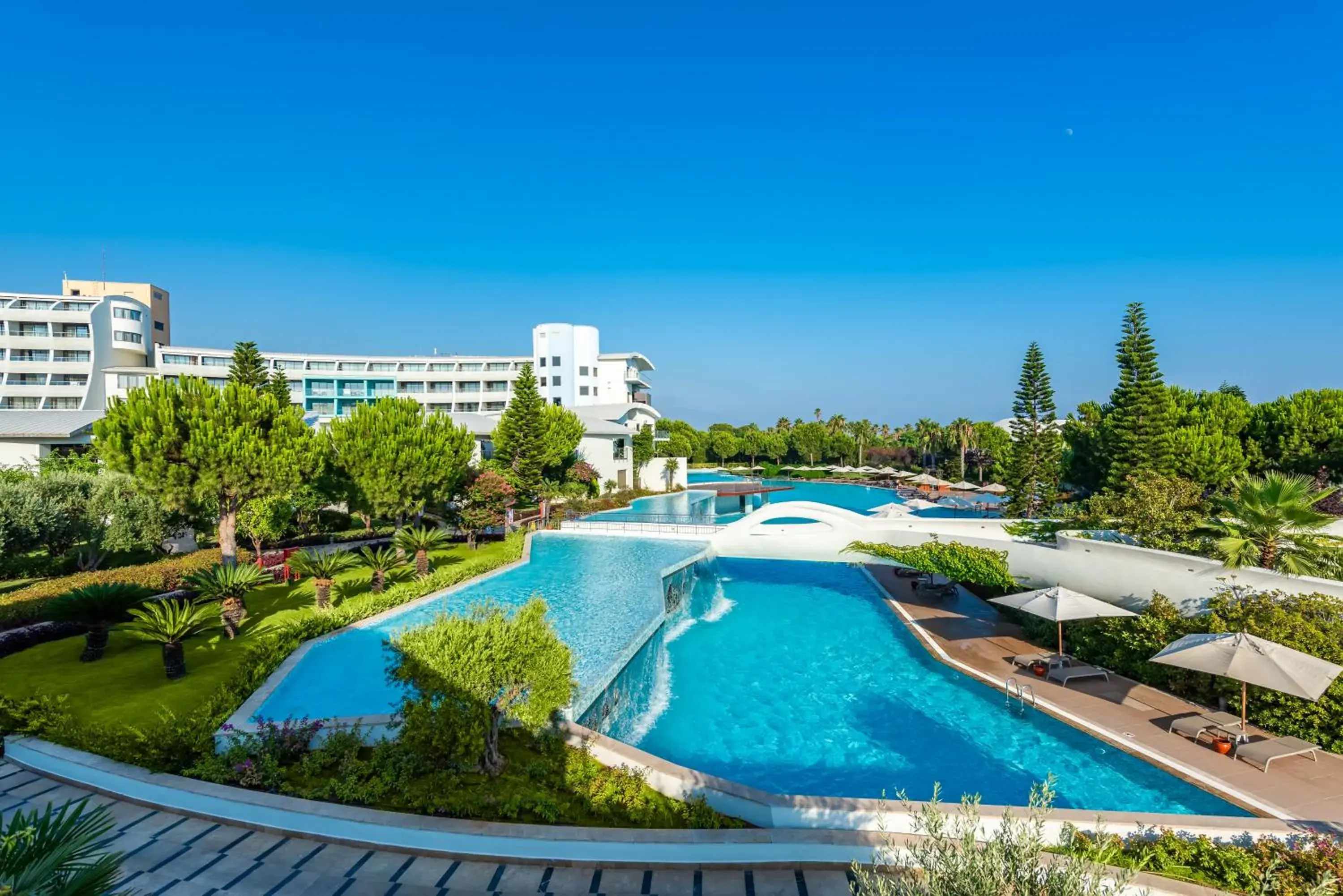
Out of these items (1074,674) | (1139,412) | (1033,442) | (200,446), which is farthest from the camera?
(1033,442)

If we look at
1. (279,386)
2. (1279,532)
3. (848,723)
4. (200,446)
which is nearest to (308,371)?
(279,386)

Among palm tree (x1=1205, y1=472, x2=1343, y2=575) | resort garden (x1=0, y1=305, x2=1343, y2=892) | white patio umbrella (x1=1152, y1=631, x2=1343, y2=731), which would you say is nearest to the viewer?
resort garden (x1=0, y1=305, x2=1343, y2=892)

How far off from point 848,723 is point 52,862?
11602 millimetres

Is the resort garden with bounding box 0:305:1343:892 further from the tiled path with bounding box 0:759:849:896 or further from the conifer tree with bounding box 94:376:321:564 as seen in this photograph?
the tiled path with bounding box 0:759:849:896

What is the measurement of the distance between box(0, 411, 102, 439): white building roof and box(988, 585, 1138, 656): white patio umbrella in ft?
109

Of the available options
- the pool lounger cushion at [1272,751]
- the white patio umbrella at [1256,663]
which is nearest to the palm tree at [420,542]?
the white patio umbrella at [1256,663]

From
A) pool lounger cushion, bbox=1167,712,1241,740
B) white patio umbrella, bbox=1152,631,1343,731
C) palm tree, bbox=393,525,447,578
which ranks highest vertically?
palm tree, bbox=393,525,447,578

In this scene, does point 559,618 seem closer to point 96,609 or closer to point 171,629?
point 171,629

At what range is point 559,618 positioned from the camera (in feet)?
53.4

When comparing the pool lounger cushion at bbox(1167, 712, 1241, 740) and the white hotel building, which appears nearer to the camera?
the pool lounger cushion at bbox(1167, 712, 1241, 740)

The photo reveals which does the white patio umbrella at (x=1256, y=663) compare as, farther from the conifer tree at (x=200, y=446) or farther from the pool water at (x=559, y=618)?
the conifer tree at (x=200, y=446)

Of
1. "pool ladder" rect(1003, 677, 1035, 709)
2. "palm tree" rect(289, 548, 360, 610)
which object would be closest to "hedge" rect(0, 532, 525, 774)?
"palm tree" rect(289, 548, 360, 610)

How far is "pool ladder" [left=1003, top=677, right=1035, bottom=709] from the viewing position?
1205 centimetres

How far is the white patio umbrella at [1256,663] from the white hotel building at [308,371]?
35801 mm
